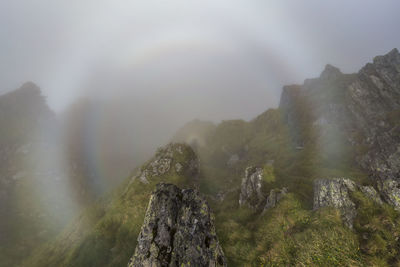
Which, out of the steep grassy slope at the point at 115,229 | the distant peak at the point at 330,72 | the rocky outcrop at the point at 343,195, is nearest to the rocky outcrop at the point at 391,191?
the rocky outcrop at the point at 343,195

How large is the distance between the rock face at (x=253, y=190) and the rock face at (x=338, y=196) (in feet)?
17.4

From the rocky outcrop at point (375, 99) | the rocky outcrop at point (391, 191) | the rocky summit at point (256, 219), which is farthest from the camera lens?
the rocky outcrop at point (375, 99)

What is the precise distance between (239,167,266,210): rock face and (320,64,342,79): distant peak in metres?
72.6

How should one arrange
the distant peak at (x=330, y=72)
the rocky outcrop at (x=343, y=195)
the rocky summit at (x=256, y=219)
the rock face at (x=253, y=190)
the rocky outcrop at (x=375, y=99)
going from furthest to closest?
the distant peak at (x=330, y=72)
the rocky outcrop at (x=375, y=99)
the rock face at (x=253, y=190)
the rocky outcrop at (x=343, y=195)
the rocky summit at (x=256, y=219)

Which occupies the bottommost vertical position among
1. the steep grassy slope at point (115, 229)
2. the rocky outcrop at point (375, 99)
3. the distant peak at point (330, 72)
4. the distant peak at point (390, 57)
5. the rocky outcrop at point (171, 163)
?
the steep grassy slope at point (115, 229)

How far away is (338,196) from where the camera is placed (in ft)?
44.8

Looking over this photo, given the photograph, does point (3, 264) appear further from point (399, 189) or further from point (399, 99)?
point (399, 99)

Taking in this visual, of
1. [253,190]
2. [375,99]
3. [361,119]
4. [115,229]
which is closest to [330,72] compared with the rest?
[375,99]

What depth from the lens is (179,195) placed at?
14109 millimetres

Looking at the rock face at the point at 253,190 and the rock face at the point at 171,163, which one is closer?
the rock face at the point at 253,190

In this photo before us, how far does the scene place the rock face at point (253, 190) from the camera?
1808 cm

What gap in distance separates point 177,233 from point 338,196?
13.6 metres

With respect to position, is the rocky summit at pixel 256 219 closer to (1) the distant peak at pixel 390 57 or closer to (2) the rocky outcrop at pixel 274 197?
(2) the rocky outcrop at pixel 274 197

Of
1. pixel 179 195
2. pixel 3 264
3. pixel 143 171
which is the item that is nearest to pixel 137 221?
pixel 179 195
